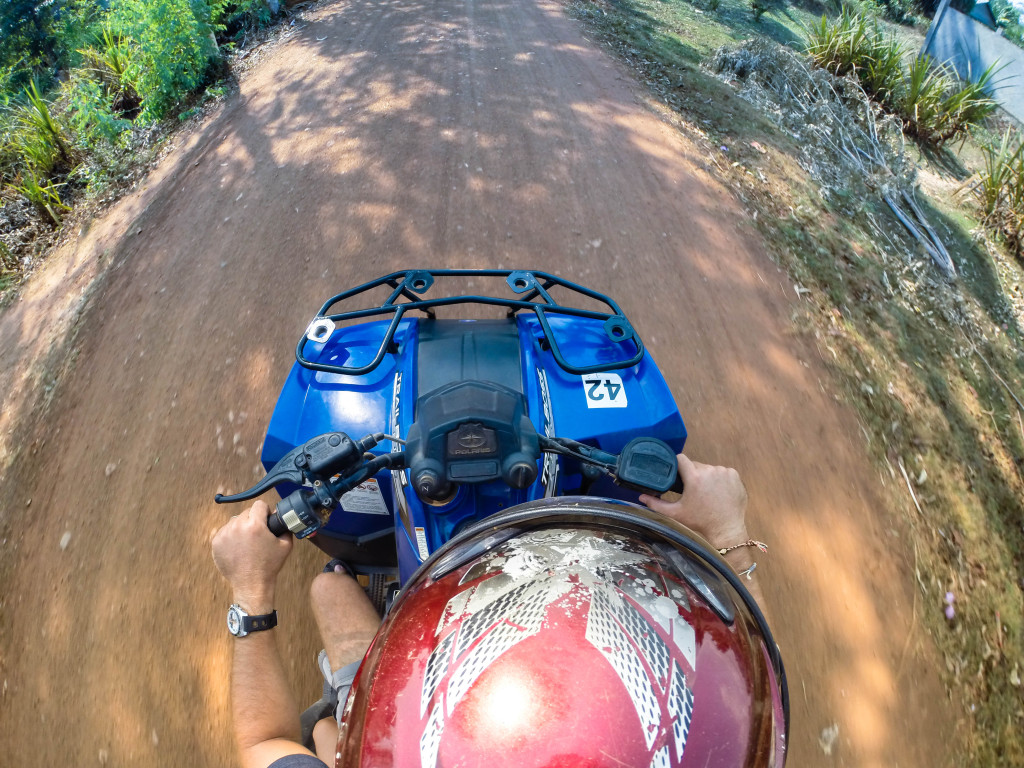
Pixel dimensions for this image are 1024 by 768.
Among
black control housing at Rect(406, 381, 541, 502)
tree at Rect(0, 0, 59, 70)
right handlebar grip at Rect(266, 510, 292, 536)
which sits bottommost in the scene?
tree at Rect(0, 0, 59, 70)

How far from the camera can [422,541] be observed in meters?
1.44

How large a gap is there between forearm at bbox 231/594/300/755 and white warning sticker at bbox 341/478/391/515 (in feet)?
1.10

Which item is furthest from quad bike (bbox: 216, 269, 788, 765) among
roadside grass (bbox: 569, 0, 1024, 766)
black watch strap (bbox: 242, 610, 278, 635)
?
roadside grass (bbox: 569, 0, 1024, 766)

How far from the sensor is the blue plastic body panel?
1599mm

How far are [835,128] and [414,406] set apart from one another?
624 centimetres

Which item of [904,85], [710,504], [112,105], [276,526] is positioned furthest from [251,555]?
[904,85]

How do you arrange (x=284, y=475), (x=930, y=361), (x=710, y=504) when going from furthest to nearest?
(x=930, y=361), (x=710, y=504), (x=284, y=475)

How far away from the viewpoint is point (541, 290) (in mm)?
1959

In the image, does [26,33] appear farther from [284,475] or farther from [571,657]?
[571,657]

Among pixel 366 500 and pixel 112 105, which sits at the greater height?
pixel 366 500

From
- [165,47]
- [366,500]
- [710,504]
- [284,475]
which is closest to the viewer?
[284,475]

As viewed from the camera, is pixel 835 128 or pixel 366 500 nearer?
pixel 366 500

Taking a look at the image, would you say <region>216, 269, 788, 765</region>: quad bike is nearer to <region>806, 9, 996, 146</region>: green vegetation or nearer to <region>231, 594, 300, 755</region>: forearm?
<region>231, 594, 300, 755</region>: forearm

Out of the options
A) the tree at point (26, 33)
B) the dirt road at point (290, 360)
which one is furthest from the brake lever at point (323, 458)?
the tree at point (26, 33)
